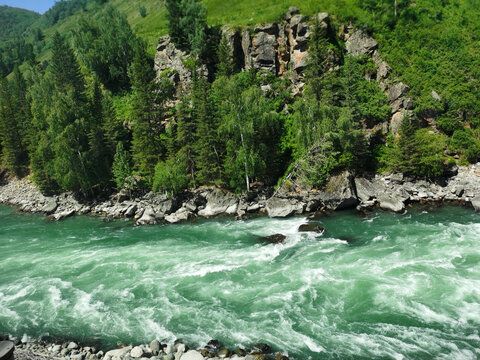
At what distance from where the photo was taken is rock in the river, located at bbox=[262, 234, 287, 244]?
27.9 metres

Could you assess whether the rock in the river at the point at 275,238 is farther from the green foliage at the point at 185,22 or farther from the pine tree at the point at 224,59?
the green foliage at the point at 185,22

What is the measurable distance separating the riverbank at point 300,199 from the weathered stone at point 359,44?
1018 inches

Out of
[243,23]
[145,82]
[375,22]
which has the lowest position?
[145,82]

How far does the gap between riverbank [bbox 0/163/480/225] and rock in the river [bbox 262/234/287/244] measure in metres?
6.74

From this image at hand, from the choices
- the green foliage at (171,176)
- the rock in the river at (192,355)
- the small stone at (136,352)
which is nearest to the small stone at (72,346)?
the small stone at (136,352)

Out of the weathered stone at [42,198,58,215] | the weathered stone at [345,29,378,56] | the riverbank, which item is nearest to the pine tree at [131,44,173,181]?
the riverbank

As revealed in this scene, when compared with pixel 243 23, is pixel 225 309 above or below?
below

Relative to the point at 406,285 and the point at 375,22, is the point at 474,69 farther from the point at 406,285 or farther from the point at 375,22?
the point at 406,285

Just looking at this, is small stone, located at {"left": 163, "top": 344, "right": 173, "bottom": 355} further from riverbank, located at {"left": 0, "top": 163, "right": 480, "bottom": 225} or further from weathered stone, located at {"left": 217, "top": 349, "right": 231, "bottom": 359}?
riverbank, located at {"left": 0, "top": 163, "right": 480, "bottom": 225}

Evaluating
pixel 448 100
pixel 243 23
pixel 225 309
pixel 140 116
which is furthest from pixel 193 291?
pixel 243 23

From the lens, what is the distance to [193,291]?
20875mm

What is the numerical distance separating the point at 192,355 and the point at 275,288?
7.78m

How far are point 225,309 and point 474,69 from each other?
169ft

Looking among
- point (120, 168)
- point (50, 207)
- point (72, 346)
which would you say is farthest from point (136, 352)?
point (50, 207)
